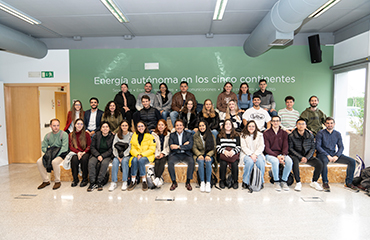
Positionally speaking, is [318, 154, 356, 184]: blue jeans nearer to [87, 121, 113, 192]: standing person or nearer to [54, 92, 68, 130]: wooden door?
[87, 121, 113, 192]: standing person

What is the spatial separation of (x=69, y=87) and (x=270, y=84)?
18.3 ft

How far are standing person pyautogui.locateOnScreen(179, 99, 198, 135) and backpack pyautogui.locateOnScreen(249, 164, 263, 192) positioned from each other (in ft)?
5.29

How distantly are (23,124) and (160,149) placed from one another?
14.9 feet

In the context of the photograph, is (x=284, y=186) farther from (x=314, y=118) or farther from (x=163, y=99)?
(x=163, y=99)

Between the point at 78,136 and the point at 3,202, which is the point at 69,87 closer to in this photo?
the point at 78,136

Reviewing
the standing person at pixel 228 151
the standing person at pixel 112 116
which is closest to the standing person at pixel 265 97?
the standing person at pixel 228 151

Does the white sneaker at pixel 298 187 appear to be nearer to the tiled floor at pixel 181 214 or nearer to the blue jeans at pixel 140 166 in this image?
the tiled floor at pixel 181 214

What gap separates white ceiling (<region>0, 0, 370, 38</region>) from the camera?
409 cm

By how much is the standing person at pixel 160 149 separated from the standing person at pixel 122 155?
1.78 ft

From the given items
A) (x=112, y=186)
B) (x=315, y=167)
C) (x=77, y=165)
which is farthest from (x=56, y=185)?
(x=315, y=167)

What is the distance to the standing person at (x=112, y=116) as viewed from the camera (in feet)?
16.5

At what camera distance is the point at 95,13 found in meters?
4.52

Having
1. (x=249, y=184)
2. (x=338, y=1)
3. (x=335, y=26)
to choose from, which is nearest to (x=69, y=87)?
(x=249, y=184)

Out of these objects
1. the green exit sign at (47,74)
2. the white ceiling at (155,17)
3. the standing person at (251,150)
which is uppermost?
the white ceiling at (155,17)
